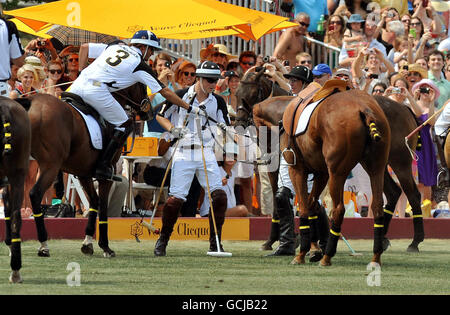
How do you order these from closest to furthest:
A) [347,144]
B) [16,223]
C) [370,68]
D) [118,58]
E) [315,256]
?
[16,223] < [347,144] < [315,256] < [118,58] < [370,68]

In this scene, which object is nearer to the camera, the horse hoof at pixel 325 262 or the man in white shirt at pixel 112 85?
the horse hoof at pixel 325 262

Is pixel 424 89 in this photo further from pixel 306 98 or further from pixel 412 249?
pixel 306 98

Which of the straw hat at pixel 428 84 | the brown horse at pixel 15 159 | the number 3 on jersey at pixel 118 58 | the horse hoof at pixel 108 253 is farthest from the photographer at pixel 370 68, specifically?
the brown horse at pixel 15 159

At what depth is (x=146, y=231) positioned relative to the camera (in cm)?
1545

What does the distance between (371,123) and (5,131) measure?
399 cm

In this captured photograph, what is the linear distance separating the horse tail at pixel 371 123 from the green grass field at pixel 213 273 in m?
1.45

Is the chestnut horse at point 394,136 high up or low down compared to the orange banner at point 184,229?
up

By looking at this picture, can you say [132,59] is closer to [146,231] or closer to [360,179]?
[146,231]

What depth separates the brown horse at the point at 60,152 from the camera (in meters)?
12.4

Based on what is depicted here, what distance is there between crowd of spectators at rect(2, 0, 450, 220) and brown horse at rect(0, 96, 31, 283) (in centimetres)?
407

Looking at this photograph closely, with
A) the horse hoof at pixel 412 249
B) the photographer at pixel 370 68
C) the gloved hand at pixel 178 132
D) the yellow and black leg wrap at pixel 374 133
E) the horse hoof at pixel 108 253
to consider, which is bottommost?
the horse hoof at pixel 412 249

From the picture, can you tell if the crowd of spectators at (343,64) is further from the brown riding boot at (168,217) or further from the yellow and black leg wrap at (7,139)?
the yellow and black leg wrap at (7,139)

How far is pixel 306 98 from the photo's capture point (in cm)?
1265

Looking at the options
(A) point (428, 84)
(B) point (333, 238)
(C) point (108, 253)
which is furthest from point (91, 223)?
(A) point (428, 84)
